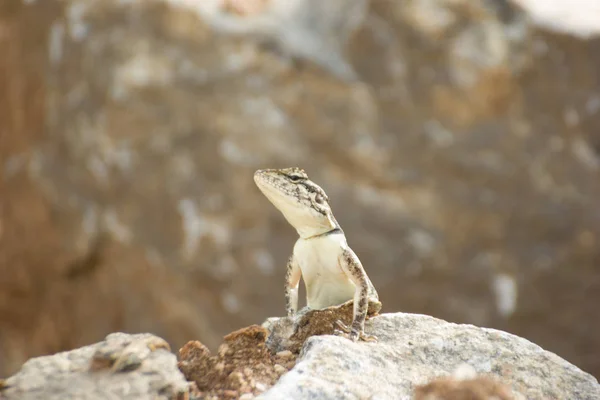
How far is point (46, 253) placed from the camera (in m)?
8.24

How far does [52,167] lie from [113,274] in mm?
1401

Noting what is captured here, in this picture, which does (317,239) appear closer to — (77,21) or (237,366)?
(237,366)

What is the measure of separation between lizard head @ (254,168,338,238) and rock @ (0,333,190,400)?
770 millimetres

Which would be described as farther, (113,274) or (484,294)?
(113,274)

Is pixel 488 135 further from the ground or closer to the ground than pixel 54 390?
further from the ground

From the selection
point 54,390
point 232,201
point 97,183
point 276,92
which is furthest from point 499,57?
point 54,390

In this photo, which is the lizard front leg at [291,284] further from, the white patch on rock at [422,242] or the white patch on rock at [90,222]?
the white patch on rock at [90,222]

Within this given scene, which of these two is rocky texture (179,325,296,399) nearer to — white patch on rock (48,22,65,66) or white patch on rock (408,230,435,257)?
white patch on rock (408,230,435,257)

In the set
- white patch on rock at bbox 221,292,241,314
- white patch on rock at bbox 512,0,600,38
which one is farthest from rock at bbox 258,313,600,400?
white patch on rock at bbox 512,0,600,38

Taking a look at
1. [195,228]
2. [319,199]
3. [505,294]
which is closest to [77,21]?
[195,228]

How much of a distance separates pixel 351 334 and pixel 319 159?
5196mm

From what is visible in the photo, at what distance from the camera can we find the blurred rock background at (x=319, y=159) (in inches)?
295

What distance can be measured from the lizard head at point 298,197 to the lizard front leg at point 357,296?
0.50 ft

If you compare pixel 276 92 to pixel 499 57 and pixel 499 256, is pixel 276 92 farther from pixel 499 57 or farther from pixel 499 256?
pixel 499 256
